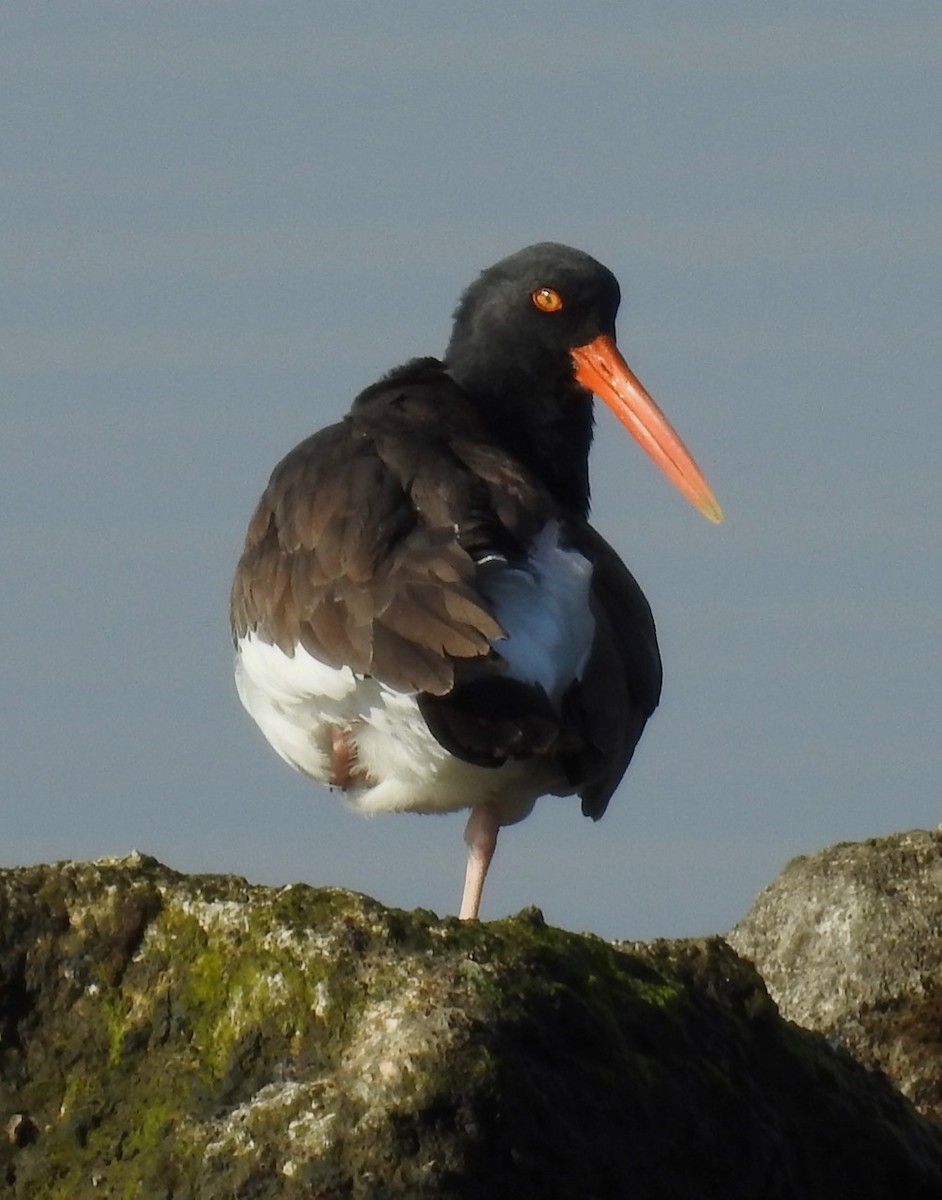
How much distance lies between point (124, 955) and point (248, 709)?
3150 mm

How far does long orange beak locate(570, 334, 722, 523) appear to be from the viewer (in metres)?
8.50

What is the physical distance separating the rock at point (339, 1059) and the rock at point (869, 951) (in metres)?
1.50

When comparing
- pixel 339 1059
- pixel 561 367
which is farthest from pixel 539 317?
pixel 339 1059

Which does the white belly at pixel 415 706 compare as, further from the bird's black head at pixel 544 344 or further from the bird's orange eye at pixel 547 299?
the bird's orange eye at pixel 547 299

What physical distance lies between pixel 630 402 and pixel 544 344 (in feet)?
1.32

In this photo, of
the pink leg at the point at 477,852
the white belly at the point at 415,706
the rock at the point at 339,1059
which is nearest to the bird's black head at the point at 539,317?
the white belly at the point at 415,706

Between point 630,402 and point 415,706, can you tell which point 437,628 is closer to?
point 415,706

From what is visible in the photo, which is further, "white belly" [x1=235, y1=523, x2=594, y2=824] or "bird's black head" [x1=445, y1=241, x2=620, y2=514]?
"bird's black head" [x1=445, y1=241, x2=620, y2=514]

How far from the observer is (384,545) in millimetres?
6516

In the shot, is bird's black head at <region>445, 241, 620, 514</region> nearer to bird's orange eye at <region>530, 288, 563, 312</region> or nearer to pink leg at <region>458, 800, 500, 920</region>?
bird's orange eye at <region>530, 288, 563, 312</region>

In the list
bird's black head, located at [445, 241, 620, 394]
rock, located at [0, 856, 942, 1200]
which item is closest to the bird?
bird's black head, located at [445, 241, 620, 394]

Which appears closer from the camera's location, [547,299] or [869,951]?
[869,951]

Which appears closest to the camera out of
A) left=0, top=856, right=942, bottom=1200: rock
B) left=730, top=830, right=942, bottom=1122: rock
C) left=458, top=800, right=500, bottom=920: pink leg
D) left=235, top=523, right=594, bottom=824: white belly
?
left=0, top=856, right=942, bottom=1200: rock

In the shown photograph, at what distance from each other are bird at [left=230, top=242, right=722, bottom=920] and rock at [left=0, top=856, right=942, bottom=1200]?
1652mm
